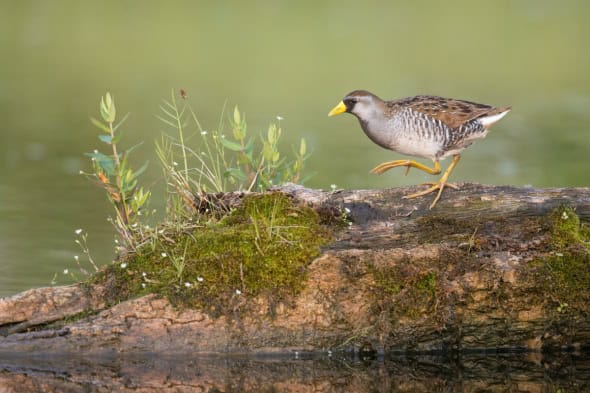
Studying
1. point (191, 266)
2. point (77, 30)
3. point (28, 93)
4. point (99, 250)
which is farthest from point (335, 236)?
point (77, 30)

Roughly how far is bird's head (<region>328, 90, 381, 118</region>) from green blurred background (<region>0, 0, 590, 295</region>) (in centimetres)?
236

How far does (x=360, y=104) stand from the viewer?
26.0ft

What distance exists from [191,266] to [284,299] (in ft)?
1.93

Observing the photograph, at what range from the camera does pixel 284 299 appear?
6363mm

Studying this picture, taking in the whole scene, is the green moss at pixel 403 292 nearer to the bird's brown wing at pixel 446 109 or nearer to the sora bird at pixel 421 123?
the sora bird at pixel 421 123

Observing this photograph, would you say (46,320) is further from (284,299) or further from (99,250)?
(99,250)

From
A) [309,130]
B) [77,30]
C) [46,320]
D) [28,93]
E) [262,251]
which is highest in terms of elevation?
[77,30]

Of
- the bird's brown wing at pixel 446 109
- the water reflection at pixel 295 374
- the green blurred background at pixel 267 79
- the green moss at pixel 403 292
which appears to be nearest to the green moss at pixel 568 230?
the water reflection at pixel 295 374

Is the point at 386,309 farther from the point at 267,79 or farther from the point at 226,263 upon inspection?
the point at 267,79

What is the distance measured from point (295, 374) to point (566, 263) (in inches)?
70.0

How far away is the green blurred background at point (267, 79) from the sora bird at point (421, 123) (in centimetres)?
253

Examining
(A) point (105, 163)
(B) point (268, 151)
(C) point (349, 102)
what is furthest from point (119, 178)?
(C) point (349, 102)

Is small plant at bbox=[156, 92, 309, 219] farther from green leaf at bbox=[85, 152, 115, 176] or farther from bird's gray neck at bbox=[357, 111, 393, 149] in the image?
bird's gray neck at bbox=[357, 111, 393, 149]

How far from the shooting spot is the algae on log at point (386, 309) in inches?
245
